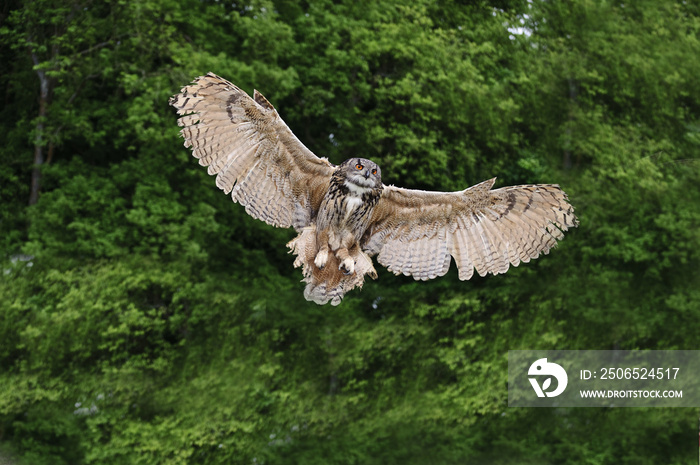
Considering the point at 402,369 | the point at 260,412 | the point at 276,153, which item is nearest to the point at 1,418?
the point at 260,412

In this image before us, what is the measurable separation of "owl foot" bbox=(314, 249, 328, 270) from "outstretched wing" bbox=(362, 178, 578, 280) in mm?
621

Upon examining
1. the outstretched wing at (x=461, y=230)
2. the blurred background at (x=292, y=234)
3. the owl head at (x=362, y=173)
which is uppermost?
the owl head at (x=362, y=173)

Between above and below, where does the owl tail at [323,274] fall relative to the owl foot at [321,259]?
below

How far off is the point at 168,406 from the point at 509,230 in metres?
7.61

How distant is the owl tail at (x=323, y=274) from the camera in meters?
4.18

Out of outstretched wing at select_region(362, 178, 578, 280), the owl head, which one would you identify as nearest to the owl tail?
the owl head

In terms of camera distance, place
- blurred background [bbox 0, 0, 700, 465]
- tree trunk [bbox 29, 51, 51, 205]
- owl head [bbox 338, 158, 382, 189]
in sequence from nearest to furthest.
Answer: owl head [bbox 338, 158, 382, 189] < blurred background [bbox 0, 0, 700, 465] < tree trunk [bbox 29, 51, 51, 205]

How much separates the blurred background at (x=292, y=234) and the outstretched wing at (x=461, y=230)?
704cm

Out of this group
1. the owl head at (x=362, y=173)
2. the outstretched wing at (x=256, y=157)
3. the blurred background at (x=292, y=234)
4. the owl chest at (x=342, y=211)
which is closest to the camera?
the owl head at (x=362, y=173)

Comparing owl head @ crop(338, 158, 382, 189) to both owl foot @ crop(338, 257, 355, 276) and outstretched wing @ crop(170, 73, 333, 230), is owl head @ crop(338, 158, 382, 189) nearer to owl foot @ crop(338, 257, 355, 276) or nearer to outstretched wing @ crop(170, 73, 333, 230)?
outstretched wing @ crop(170, 73, 333, 230)

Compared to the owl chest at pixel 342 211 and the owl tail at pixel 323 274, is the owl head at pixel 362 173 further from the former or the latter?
the owl tail at pixel 323 274

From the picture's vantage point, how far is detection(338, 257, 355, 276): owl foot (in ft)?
13.9

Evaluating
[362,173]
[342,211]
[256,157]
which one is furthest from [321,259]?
[256,157]

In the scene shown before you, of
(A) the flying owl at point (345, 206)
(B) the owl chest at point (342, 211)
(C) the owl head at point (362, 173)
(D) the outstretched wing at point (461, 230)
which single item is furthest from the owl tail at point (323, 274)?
(D) the outstretched wing at point (461, 230)
